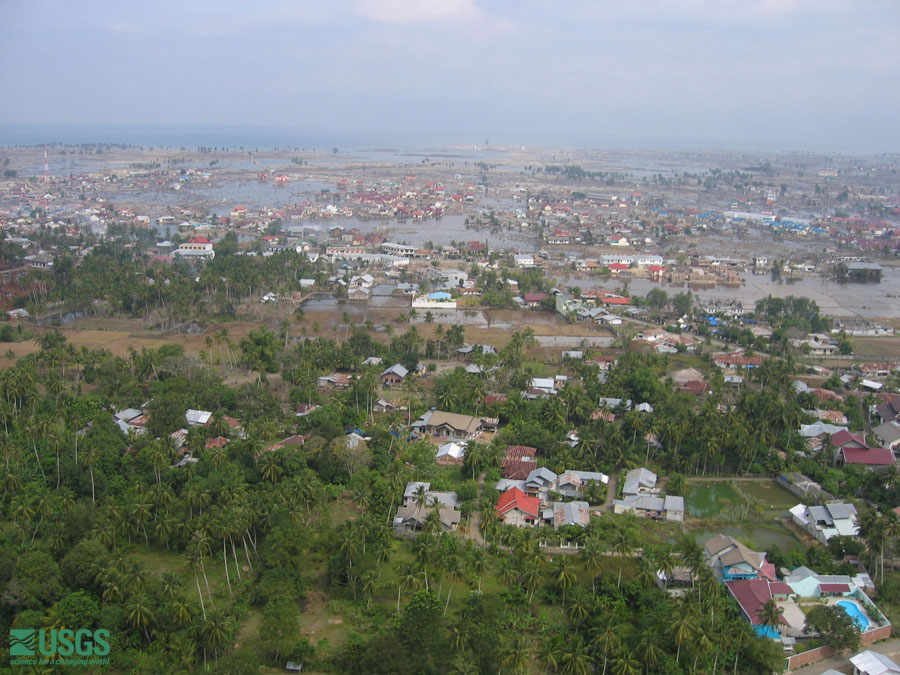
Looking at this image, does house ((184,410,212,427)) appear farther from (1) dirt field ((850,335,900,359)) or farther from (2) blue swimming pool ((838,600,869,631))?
(1) dirt field ((850,335,900,359))

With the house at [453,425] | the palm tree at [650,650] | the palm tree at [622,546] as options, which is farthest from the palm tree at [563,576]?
the house at [453,425]

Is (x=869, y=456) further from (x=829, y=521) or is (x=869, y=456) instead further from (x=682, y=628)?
(x=682, y=628)

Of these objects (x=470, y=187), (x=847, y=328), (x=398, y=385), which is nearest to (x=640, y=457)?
(x=398, y=385)

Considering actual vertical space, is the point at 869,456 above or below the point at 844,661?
above

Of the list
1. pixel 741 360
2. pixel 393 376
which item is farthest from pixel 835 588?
pixel 393 376

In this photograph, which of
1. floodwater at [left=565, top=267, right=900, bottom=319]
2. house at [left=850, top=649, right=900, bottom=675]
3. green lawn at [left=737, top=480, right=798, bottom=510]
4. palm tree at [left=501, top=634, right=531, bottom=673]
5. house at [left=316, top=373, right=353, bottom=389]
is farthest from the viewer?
floodwater at [left=565, top=267, right=900, bottom=319]

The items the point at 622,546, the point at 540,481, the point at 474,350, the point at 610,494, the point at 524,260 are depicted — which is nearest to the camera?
the point at 622,546

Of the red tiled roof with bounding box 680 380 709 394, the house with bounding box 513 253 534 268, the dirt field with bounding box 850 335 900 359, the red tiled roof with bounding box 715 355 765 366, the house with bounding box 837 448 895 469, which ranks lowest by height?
the house with bounding box 837 448 895 469

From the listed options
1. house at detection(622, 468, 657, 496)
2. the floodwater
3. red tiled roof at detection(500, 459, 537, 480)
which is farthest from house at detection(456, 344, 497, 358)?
the floodwater
